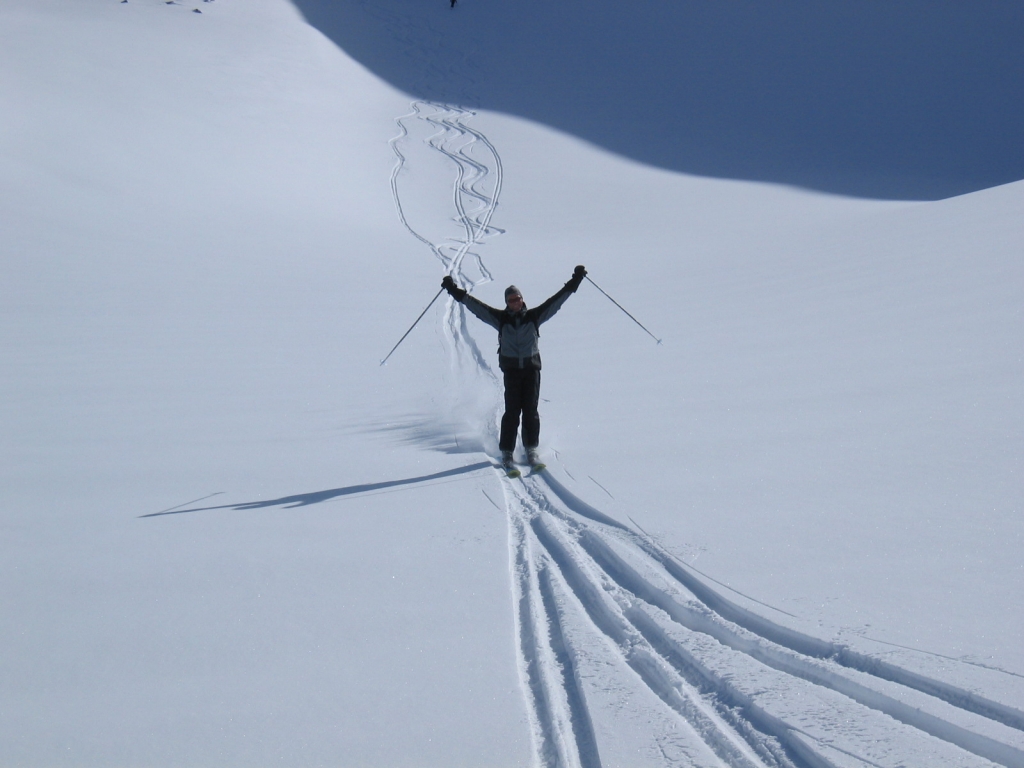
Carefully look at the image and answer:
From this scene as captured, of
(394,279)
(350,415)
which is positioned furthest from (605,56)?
(350,415)

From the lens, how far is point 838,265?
31.4 ft

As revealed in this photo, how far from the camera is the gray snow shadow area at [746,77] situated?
20.5 meters

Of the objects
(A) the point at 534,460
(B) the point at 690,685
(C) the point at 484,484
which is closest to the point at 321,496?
(C) the point at 484,484

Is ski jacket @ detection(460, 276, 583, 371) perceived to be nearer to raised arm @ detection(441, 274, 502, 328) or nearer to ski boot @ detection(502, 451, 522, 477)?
raised arm @ detection(441, 274, 502, 328)

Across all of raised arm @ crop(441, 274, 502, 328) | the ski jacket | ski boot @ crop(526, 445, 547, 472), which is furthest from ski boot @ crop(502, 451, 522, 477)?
raised arm @ crop(441, 274, 502, 328)

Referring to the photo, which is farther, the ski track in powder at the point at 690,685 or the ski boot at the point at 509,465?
the ski boot at the point at 509,465

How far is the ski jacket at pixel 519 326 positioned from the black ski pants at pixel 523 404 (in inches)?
2.3

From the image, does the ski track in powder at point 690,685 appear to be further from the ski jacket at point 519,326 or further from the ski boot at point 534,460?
the ski jacket at point 519,326

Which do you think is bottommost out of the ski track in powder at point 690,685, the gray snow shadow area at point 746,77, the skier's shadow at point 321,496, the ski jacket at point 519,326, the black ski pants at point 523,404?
the ski track in powder at point 690,685

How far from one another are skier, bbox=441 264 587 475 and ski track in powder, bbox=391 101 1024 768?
126 centimetres

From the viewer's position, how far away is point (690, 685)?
115 inches

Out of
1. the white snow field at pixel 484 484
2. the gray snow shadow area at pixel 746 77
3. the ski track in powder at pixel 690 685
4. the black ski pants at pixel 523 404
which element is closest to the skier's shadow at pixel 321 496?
the white snow field at pixel 484 484

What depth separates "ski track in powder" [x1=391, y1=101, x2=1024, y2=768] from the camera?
2.55 metres

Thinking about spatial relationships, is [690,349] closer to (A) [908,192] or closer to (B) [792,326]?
(B) [792,326]
